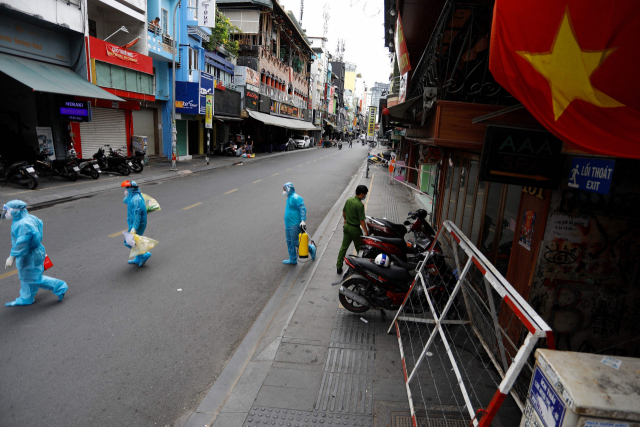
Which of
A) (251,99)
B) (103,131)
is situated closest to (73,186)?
(103,131)

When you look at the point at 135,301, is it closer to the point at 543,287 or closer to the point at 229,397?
the point at 229,397

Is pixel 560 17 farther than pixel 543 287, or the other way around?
pixel 543 287

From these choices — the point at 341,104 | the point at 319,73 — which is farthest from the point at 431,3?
the point at 341,104

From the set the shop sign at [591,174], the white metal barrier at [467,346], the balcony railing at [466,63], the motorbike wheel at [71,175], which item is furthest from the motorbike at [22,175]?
the shop sign at [591,174]

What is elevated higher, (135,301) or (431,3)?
(431,3)

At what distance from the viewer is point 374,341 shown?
4.91 m

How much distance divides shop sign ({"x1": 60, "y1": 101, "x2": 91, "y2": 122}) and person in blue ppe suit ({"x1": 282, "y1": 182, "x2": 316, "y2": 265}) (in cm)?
1357

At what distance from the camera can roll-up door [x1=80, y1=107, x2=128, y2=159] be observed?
18.8m

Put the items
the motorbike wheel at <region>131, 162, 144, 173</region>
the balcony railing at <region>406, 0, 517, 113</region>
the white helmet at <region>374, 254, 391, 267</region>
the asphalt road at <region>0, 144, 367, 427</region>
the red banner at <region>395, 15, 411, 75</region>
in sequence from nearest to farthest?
the asphalt road at <region>0, 144, 367, 427</region> → the balcony railing at <region>406, 0, 517, 113</region> → the white helmet at <region>374, 254, 391, 267</region> → the red banner at <region>395, 15, 411, 75</region> → the motorbike wheel at <region>131, 162, 144, 173</region>

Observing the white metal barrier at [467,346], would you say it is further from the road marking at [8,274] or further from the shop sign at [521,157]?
the road marking at [8,274]

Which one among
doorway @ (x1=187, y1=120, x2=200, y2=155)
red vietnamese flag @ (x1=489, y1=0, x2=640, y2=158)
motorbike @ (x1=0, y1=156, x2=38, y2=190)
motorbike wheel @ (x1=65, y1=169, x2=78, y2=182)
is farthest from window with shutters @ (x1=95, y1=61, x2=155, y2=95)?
red vietnamese flag @ (x1=489, y1=0, x2=640, y2=158)

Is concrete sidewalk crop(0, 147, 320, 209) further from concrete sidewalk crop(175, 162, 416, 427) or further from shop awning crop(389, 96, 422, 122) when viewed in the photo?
shop awning crop(389, 96, 422, 122)

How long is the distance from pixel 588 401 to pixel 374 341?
10.7 ft

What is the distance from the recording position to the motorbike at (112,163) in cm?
1808
